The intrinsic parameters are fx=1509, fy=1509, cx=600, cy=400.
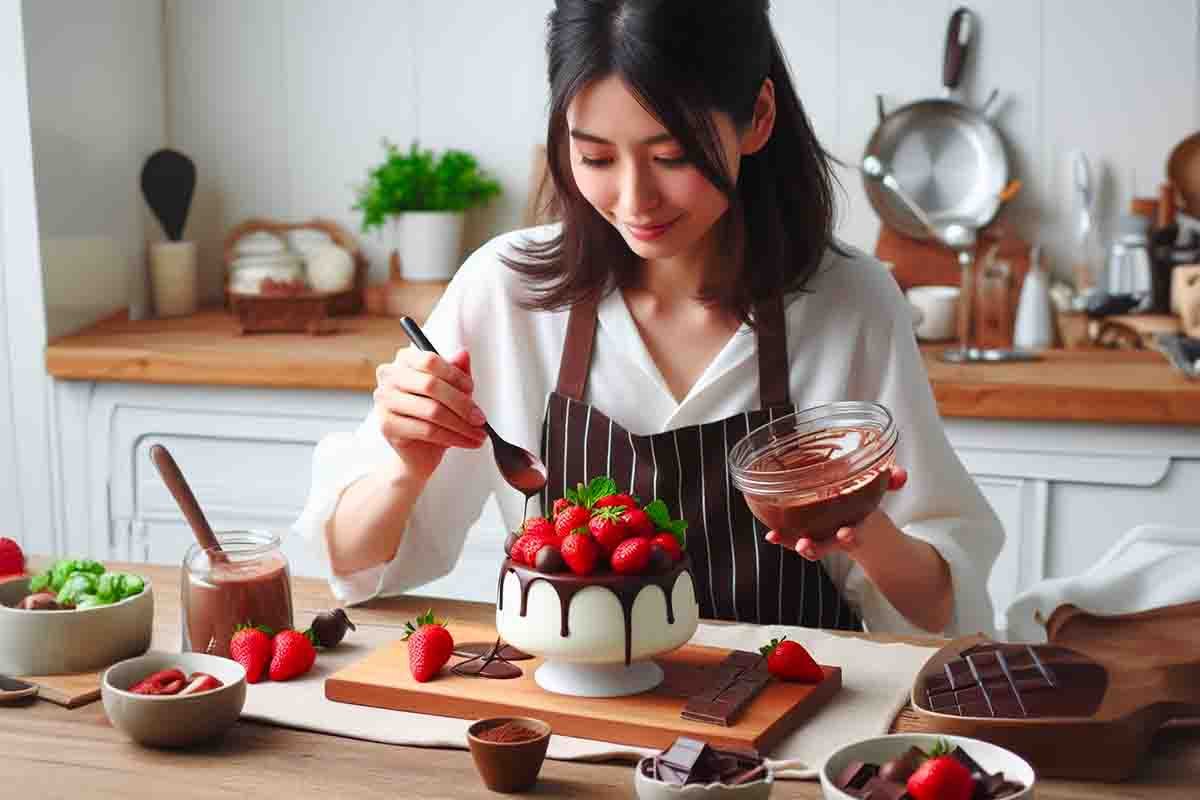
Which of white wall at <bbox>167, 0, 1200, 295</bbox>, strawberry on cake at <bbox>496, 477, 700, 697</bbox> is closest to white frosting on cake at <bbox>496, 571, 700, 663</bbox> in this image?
strawberry on cake at <bbox>496, 477, 700, 697</bbox>

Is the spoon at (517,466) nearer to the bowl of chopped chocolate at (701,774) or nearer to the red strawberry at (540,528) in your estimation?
the red strawberry at (540,528)

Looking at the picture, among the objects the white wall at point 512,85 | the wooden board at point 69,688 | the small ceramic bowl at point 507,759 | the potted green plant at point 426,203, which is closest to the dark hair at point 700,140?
the small ceramic bowl at point 507,759

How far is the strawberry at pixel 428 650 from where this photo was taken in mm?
1393

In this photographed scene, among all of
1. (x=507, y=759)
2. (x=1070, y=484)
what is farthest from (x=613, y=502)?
(x=1070, y=484)

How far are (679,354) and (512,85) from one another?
172cm

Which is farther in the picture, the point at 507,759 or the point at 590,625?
the point at 590,625

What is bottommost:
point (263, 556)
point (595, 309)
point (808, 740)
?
point (808, 740)

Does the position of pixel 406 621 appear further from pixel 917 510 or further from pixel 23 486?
pixel 23 486

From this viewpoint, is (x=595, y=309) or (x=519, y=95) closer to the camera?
(x=595, y=309)

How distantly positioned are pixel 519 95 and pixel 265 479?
1.07 meters

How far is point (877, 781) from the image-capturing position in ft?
3.41

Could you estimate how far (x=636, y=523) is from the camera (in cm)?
137

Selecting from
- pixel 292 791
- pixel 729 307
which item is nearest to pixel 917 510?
pixel 729 307

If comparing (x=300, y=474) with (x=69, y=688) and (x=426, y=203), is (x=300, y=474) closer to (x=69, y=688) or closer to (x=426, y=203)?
(x=426, y=203)
